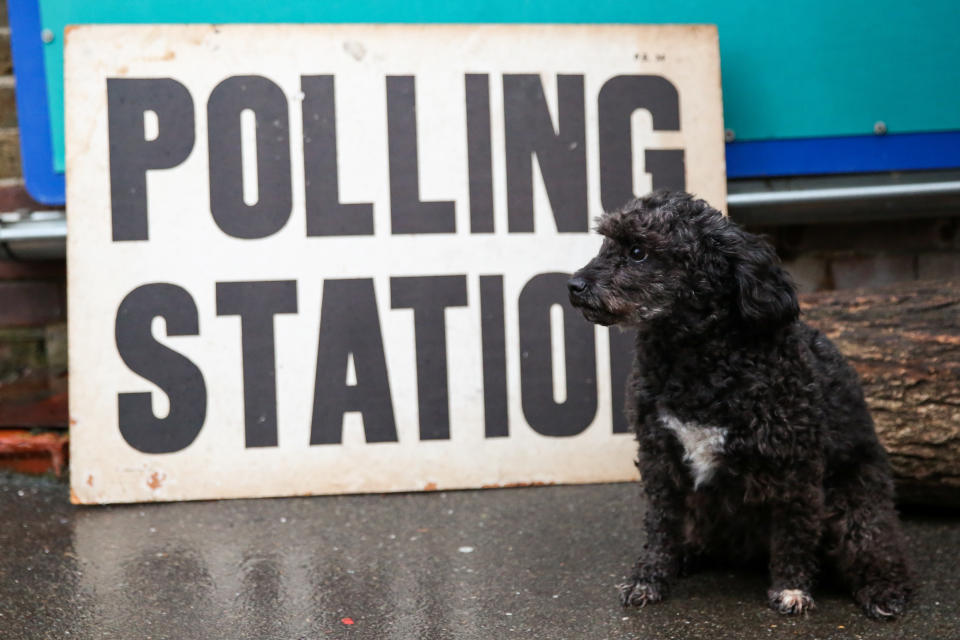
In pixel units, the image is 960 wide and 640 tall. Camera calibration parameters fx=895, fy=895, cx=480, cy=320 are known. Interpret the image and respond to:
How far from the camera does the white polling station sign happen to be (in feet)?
11.7

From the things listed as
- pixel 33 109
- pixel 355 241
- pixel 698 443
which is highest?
pixel 33 109

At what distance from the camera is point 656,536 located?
2572 mm

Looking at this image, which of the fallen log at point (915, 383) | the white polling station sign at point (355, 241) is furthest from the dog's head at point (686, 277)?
the white polling station sign at point (355, 241)

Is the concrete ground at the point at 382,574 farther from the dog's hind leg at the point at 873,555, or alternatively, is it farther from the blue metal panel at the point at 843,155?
the blue metal panel at the point at 843,155

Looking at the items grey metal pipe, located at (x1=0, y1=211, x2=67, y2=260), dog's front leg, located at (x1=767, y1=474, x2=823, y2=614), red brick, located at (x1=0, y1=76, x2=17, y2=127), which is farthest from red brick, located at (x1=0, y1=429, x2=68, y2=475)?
dog's front leg, located at (x1=767, y1=474, x2=823, y2=614)

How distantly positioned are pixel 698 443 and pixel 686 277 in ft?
1.47

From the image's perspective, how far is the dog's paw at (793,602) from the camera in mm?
2482

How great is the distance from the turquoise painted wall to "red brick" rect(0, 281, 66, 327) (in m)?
1.57

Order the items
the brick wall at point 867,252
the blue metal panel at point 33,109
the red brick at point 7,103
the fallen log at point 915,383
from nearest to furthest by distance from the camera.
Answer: the fallen log at point 915,383 < the blue metal panel at point 33,109 < the red brick at point 7,103 < the brick wall at point 867,252

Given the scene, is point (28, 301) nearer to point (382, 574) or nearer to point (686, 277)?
point (382, 574)

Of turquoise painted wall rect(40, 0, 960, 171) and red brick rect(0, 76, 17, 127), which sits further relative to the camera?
red brick rect(0, 76, 17, 127)

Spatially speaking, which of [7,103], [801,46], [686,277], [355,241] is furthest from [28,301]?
[801,46]

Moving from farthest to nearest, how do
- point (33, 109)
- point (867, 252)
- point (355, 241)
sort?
point (867, 252), point (33, 109), point (355, 241)

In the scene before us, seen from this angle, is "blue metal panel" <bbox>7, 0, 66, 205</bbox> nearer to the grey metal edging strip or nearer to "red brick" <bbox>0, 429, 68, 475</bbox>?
"red brick" <bbox>0, 429, 68, 475</bbox>
